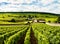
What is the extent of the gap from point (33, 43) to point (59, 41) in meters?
6.49

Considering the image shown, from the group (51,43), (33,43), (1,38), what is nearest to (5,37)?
(1,38)

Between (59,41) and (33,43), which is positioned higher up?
(59,41)

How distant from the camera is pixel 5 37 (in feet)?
94.0

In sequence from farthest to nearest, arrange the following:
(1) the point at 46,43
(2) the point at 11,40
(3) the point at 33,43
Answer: (3) the point at 33,43
(2) the point at 11,40
(1) the point at 46,43

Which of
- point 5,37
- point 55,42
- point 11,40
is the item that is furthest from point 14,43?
point 55,42

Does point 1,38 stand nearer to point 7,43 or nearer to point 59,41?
point 7,43

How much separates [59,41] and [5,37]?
9.38 metres

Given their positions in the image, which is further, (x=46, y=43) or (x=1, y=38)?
(x=1, y=38)

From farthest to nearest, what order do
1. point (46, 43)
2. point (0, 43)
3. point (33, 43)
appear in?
1. point (33, 43)
2. point (0, 43)
3. point (46, 43)

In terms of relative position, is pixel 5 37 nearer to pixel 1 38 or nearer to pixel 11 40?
pixel 1 38

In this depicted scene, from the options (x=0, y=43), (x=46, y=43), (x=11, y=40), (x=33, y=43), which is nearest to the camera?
(x=46, y=43)

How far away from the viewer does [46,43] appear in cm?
2262

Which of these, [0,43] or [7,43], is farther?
Result: [0,43]

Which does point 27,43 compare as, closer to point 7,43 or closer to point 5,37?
point 7,43
